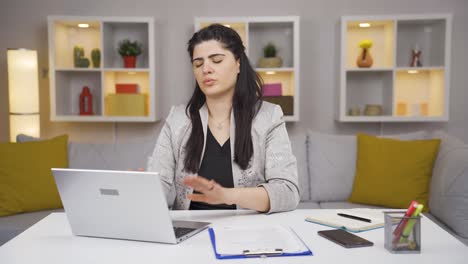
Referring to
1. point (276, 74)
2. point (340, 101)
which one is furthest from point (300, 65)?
point (340, 101)

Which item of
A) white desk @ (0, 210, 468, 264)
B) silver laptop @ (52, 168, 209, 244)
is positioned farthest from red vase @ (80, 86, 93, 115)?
silver laptop @ (52, 168, 209, 244)

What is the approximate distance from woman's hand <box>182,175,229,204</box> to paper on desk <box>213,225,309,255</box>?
9 centimetres

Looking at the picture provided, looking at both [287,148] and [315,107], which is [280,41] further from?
[287,148]

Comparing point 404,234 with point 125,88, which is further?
point 125,88

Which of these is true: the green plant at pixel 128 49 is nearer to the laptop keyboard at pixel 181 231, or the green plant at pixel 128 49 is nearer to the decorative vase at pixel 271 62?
the decorative vase at pixel 271 62

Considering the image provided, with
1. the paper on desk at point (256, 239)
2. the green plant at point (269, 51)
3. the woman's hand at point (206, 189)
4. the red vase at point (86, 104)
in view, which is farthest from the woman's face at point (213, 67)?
the red vase at point (86, 104)

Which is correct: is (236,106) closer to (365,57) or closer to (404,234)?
(404,234)

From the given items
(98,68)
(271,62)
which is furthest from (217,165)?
(98,68)

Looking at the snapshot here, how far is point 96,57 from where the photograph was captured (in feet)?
11.7

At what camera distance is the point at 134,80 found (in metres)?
3.79

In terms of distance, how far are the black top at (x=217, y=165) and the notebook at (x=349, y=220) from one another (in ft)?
1.36

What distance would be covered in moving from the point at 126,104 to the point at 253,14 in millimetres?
1193

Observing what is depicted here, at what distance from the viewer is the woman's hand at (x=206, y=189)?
127 cm

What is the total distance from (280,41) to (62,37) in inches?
64.6
